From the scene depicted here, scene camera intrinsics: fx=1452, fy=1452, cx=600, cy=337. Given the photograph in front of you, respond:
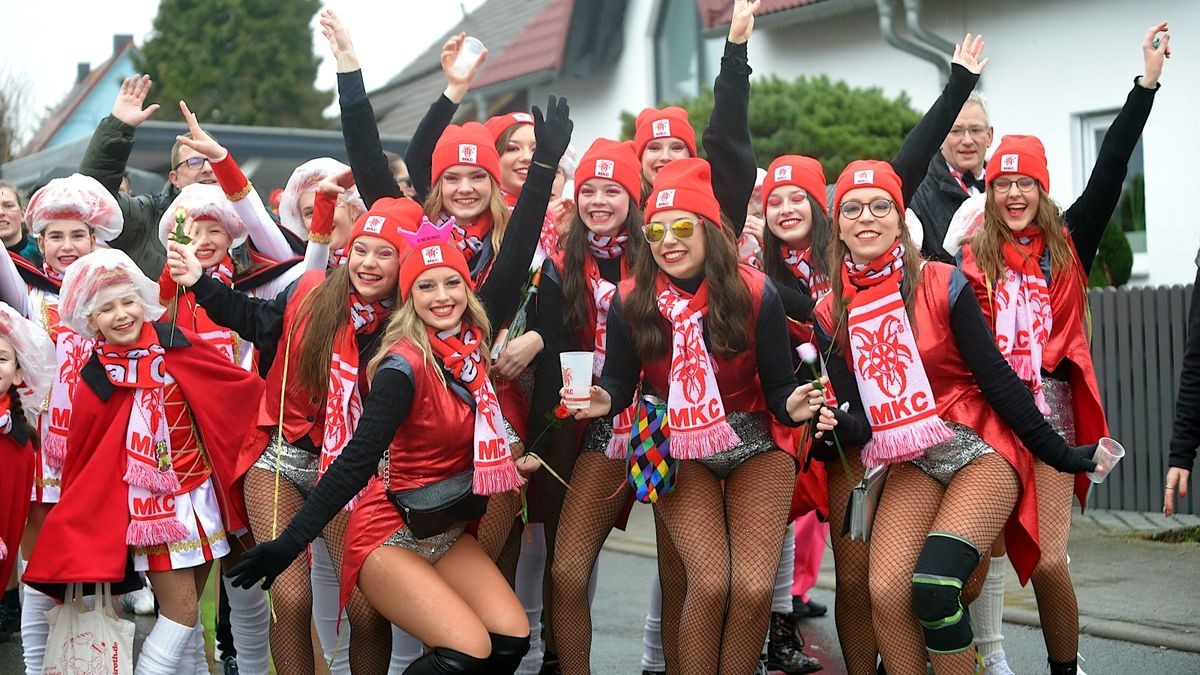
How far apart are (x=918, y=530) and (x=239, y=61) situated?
3160 centimetres

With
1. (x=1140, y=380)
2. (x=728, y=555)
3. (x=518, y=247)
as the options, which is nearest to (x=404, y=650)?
(x=728, y=555)

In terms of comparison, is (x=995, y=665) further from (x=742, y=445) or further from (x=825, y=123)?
(x=825, y=123)

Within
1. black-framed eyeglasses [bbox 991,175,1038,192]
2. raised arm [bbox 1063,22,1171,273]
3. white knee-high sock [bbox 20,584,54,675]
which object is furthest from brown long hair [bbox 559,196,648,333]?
white knee-high sock [bbox 20,584,54,675]

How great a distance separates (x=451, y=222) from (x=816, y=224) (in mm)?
1465

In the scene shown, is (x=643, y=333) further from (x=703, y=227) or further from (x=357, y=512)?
(x=357, y=512)

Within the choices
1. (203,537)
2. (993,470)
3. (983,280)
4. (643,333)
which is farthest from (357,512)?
(983,280)

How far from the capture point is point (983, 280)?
218 inches

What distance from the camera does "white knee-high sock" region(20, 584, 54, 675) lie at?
5.86 meters

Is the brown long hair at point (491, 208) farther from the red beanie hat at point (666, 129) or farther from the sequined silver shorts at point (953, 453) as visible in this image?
the sequined silver shorts at point (953, 453)

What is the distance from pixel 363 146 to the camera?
5.84m

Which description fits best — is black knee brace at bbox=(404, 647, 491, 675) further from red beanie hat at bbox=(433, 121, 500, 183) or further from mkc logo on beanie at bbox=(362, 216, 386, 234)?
red beanie hat at bbox=(433, 121, 500, 183)

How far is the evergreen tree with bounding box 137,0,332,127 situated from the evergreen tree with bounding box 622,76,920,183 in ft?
75.3

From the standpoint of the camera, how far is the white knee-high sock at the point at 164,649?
5.27 meters

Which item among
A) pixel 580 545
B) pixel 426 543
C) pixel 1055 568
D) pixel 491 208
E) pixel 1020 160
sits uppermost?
pixel 1020 160
